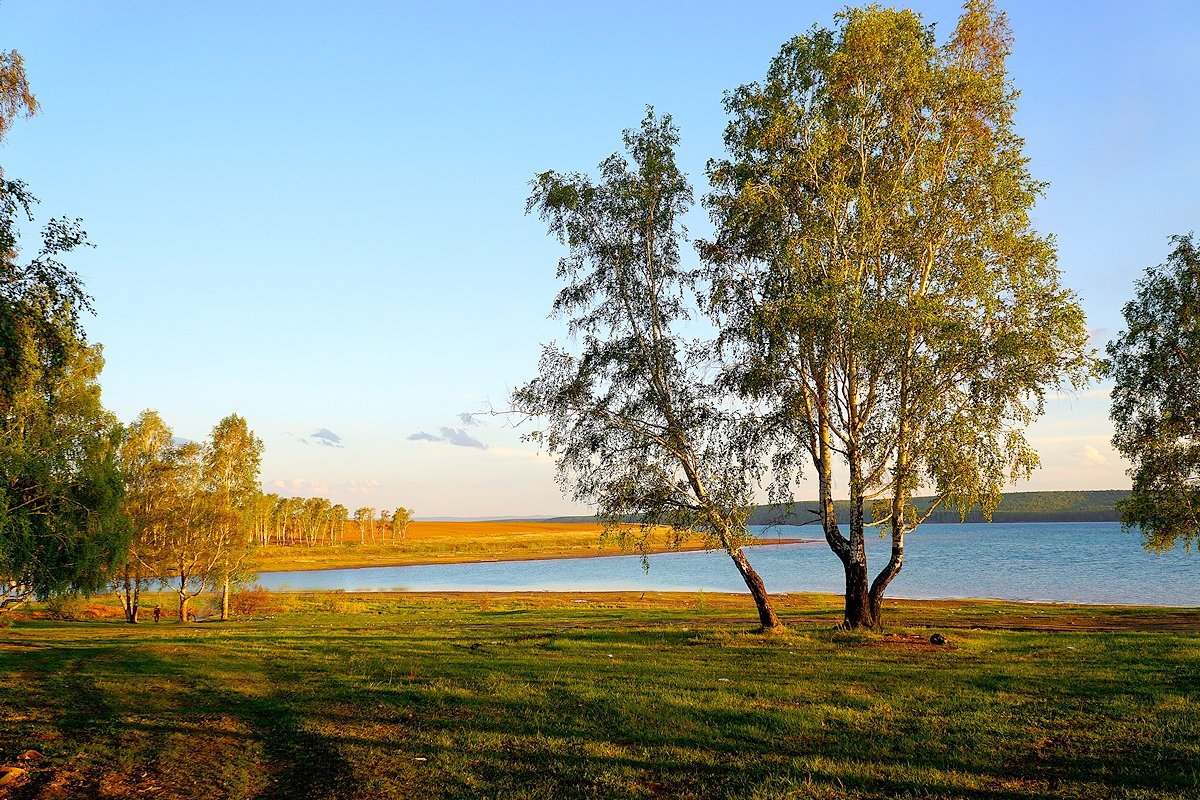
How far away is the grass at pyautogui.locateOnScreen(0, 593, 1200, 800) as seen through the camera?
30.6 feet

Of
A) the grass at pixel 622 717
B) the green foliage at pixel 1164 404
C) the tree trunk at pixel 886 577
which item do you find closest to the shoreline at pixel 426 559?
the green foliage at pixel 1164 404

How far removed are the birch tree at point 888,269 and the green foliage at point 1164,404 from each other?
1360 centimetres

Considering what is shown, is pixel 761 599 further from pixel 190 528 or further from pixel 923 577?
pixel 923 577

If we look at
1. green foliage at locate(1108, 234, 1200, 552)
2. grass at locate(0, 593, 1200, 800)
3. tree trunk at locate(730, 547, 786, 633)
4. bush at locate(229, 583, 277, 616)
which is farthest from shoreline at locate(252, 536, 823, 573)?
grass at locate(0, 593, 1200, 800)

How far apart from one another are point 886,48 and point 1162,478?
22.8 metres

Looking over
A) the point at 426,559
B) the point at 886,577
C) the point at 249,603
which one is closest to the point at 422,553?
the point at 426,559

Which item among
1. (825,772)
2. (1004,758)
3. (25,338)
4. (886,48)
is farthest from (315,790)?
(886,48)

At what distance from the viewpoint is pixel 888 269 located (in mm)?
25047

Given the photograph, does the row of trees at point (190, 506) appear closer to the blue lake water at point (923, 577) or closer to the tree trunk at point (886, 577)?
the blue lake water at point (923, 577)

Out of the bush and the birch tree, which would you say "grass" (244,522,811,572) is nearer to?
the bush

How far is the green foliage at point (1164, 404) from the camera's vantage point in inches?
1248

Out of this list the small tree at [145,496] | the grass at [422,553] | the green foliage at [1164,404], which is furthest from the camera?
the grass at [422,553]

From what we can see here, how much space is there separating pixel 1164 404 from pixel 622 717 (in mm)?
31966

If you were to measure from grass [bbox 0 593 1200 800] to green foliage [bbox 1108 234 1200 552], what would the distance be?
32.9 feet
